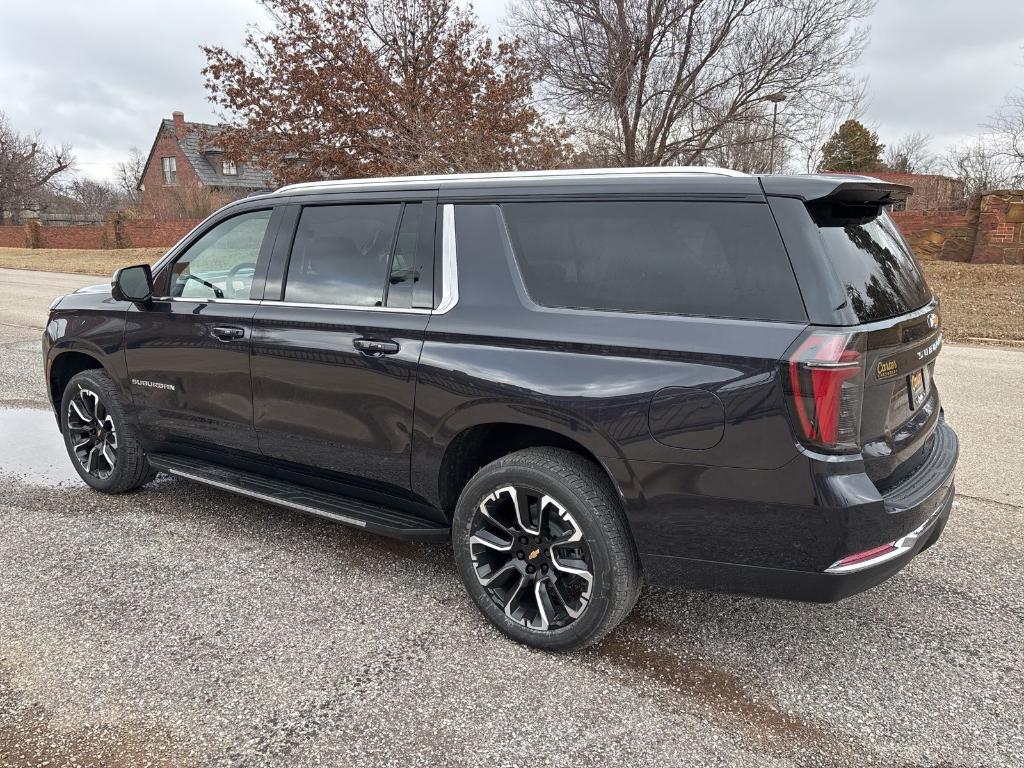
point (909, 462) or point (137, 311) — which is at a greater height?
point (137, 311)

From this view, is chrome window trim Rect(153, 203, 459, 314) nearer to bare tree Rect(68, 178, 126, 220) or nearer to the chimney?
the chimney

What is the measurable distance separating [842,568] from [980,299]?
13.4 meters

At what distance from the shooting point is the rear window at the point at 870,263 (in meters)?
2.50

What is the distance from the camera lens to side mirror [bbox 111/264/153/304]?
13.5 ft

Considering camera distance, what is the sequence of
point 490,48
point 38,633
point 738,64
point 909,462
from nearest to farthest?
point 909,462 < point 38,633 < point 738,64 < point 490,48

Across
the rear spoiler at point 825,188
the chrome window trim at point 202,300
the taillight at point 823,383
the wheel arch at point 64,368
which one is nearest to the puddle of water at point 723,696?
the taillight at point 823,383

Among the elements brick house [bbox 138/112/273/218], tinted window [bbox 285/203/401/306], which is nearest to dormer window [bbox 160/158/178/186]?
brick house [bbox 138/112/273/218]

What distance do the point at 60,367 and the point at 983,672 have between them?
5.23 m

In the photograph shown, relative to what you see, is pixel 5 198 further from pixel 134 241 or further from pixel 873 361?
pixel 873 361

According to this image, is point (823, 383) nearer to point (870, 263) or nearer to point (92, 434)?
point (870, 263)

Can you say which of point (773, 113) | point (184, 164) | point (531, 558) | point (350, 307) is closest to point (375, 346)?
point (350, 307)

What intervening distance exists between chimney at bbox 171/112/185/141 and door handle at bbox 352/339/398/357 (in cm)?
5329

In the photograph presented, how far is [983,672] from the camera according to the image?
2.79 metres

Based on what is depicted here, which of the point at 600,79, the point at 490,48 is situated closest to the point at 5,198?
the point at 490,48
